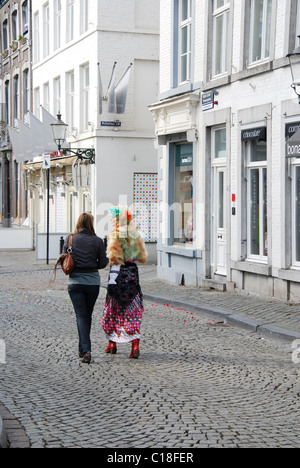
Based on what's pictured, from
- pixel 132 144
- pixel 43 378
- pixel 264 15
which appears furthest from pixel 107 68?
pixel 43 378

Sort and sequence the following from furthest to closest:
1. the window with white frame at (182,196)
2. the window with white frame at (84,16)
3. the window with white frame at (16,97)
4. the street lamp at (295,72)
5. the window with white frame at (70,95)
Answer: the window with white frame at (16,97)
the window with white frame at (70,95)
the window with white frame at (84,16)
the window with white frame at (182,196)
the street lamp at (295,72)

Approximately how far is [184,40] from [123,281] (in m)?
10.6

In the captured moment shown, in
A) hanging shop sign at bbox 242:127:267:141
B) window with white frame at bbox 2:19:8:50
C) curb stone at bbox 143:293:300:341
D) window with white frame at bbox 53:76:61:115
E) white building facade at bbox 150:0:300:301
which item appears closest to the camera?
curb stone at bbox 143:293:300:341

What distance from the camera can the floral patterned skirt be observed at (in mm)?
9242

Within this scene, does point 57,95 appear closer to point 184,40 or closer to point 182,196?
point 184,40

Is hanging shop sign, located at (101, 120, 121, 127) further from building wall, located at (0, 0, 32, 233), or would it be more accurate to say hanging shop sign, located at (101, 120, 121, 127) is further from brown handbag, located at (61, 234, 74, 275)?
brown handbag, located at (61, 234, 74, 275)

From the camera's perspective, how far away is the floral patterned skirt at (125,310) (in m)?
9.24

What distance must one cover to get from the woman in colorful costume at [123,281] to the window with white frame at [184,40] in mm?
9551

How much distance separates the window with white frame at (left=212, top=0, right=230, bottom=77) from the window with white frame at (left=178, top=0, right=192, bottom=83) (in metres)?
1.39

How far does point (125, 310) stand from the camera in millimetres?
9289

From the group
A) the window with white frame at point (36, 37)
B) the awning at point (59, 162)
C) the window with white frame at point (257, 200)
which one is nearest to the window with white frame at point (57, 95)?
the awning at point (59, 162)

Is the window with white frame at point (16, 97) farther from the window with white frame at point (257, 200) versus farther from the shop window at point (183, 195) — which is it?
the window with white frame at point (257, 200)

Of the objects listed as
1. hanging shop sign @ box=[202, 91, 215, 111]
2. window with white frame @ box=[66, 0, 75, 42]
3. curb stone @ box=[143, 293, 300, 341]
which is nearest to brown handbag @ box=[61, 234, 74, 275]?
curb stone @ box=[143, 293, 300, 341]
